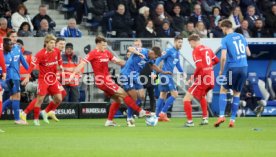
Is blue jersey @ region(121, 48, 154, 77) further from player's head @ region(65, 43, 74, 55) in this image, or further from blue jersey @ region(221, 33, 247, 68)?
player's head @ region(65, 43, 74, 55)

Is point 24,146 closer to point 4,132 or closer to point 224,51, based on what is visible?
point 4,132

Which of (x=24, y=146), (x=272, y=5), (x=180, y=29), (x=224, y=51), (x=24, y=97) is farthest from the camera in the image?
(x=272, y=5)

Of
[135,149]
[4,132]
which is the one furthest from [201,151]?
[4,132]

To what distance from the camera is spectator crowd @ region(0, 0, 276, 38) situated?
1087 inches

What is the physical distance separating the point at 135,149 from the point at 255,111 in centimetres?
1603

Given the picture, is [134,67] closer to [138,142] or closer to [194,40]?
[194,40]

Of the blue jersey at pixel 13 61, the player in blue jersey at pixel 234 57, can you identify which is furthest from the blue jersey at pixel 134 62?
the blue jersey at pixel 13 61

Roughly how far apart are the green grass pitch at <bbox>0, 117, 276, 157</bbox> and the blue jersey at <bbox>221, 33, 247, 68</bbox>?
5.90 feet

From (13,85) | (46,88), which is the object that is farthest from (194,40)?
(13,85)

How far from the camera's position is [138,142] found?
48.7 ft

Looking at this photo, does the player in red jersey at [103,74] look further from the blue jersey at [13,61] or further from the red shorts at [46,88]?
the blue jersey at [13,61]

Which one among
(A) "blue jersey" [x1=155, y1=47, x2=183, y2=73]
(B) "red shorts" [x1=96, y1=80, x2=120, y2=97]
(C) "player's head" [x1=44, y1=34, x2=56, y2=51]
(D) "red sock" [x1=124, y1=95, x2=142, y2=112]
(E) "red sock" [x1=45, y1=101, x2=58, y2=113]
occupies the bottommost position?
(E) "red sock" [x1=45, y1=101, x2=58, y2=113]

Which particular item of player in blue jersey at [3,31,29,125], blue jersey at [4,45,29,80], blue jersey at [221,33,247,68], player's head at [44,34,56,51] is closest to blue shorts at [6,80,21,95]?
player in blue jersey at [3,31,29,125]

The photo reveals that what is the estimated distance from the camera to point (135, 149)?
1330 centimetres
